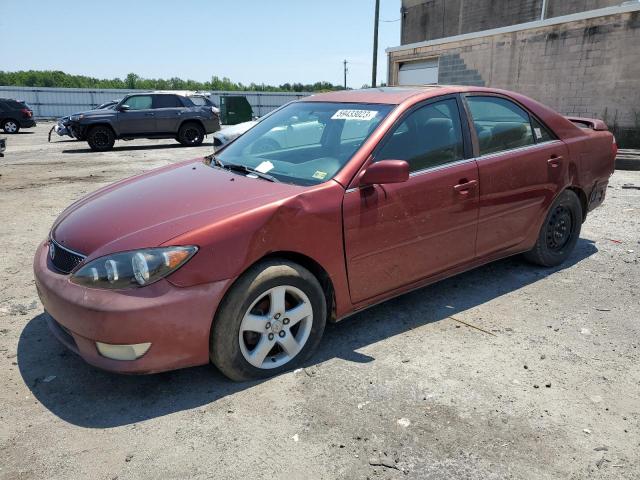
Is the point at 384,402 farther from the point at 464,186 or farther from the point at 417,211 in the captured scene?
the point at 464,186

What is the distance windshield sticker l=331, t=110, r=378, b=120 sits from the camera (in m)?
3.42

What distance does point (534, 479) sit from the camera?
211 centimetres

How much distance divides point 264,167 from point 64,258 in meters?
1.34

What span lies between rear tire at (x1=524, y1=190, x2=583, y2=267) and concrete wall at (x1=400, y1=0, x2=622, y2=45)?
22000 mm

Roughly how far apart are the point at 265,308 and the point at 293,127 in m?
1.64

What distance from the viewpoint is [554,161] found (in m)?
4.21

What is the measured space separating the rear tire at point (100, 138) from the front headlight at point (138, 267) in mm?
14293

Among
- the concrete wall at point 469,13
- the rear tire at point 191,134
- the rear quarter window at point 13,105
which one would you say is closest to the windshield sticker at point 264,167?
the rear tire at point 191,134

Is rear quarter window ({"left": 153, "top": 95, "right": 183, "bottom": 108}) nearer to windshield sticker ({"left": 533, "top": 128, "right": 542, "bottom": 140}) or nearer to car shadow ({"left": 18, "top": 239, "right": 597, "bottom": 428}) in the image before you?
car shadow ({"left": 18, "top": 239, "right": 597, "bottom": 428})

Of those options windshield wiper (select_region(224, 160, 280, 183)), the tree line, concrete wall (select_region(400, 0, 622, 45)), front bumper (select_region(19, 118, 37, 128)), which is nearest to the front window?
windshield wiper (select_region(224, 160, 280, 183))

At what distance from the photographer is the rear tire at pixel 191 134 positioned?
16344 millimetres

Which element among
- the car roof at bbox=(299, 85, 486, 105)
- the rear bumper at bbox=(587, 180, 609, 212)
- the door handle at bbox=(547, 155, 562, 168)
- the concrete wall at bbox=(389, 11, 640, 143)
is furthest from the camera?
the concrete wall at bbox=(389, 11, 640, 143)

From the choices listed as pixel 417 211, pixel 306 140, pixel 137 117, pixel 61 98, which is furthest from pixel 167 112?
pixel 61 98

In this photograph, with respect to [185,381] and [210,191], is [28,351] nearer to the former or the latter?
[185,381]
